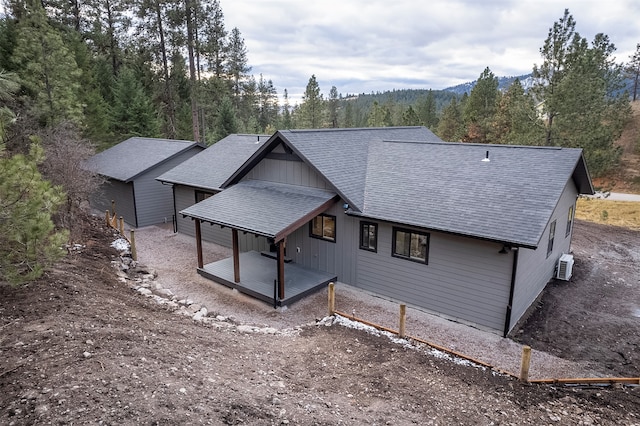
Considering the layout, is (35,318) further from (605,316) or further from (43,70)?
(43,70)

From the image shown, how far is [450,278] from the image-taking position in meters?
9.88

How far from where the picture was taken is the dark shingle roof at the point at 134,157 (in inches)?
739

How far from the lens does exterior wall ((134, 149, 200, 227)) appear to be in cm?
1855

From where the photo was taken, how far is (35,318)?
691cm

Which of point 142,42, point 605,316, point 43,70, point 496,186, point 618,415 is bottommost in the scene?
point 605,316

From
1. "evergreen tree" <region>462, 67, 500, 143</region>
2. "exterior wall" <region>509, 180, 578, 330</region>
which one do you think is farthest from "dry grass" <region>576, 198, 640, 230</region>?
"evergreen tree" <region>462, 67, 500, 143</region>

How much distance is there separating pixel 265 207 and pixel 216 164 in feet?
A: 21.0

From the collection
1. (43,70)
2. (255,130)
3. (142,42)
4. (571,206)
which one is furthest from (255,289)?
(255,130)

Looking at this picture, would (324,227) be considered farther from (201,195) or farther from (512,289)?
(201,195)

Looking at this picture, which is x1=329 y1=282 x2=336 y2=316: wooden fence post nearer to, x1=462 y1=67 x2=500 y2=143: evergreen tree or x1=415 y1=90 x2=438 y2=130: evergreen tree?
x1=462 y1=67 x2=500 y2=143: evergreen tree

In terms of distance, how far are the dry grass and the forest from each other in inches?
159

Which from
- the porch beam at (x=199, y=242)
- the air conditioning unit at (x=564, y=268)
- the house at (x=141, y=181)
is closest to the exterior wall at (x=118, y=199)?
the house at (x=141, y=181)

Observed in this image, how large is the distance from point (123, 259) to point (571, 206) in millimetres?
15624

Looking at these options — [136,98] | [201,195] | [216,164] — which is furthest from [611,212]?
[136,98]
